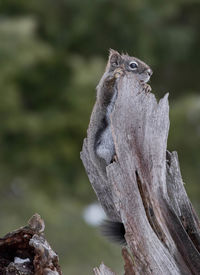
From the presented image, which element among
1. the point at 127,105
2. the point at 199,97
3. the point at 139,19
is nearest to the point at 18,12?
the point at 139,19

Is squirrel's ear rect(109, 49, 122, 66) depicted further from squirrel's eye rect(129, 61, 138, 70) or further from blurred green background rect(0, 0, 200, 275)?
blurred green background rect(0, 0, 200, 275)

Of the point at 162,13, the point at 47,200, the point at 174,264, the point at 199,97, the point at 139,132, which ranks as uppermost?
the point at 162,13

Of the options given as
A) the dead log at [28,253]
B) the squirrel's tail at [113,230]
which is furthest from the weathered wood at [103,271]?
the squirrel's tail at [113,230]

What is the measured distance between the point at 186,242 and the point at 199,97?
319 inches

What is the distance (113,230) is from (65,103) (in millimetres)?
7924

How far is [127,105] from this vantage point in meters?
4.20

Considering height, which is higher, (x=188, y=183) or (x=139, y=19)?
(x=139, y=19)

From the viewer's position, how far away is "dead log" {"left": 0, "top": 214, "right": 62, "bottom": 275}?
3.83 m

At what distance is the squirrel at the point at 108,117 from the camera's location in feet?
14.2

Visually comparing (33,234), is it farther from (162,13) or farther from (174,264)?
(162,13)

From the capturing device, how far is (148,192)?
413 cm

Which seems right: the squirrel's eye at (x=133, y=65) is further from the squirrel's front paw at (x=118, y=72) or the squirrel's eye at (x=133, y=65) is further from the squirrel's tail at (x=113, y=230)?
the squirrel's tail at (x=113, y=230)

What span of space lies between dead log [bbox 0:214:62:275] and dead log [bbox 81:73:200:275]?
344 mm

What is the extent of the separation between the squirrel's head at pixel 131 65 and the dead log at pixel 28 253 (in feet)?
3.70
